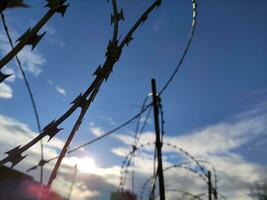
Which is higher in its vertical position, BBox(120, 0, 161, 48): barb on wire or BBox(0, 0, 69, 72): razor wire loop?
BBox(120, 0, 161, 48): barb on wire

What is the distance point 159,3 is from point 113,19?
10.2 inches

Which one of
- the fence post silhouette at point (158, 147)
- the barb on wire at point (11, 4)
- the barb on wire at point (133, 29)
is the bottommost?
the barb on wire at point (11, 4)

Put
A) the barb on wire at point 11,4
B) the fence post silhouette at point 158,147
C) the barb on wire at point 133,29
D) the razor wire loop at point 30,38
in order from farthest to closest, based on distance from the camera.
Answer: the fence post silhouette at point 158,147, the barb on wire at point 133,29, the razor wire loop at point 30,38, the barb on wire at point 11,4

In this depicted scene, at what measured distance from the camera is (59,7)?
42.6 inches

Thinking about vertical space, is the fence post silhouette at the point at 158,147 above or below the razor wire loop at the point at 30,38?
above

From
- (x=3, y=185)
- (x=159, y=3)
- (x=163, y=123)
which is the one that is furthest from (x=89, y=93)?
(x=3, y=185)

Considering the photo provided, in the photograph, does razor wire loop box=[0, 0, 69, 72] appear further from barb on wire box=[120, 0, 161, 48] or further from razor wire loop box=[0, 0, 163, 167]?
barb on wire box=[120, 0, 161, 48]

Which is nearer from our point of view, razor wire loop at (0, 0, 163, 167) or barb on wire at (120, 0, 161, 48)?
razor wire loop at (0, 0, 163, 167)

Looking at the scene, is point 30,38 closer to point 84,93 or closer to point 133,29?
point 84,93

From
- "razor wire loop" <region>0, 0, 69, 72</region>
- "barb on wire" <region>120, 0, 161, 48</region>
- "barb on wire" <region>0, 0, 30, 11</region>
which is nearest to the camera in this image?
"barb on wire" <region>0, 0, 30, 11</region>

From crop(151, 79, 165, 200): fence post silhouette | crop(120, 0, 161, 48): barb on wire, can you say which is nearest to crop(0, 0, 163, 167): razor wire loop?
crop(120, 0, 161, 48): barb on wire

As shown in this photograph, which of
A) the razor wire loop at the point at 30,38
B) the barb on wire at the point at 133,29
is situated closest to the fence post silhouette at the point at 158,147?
the barb on wire at the point at 133,29

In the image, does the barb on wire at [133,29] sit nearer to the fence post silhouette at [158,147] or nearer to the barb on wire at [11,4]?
the barb on wire at [11,4]

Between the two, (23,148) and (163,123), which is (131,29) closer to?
(23,148)
